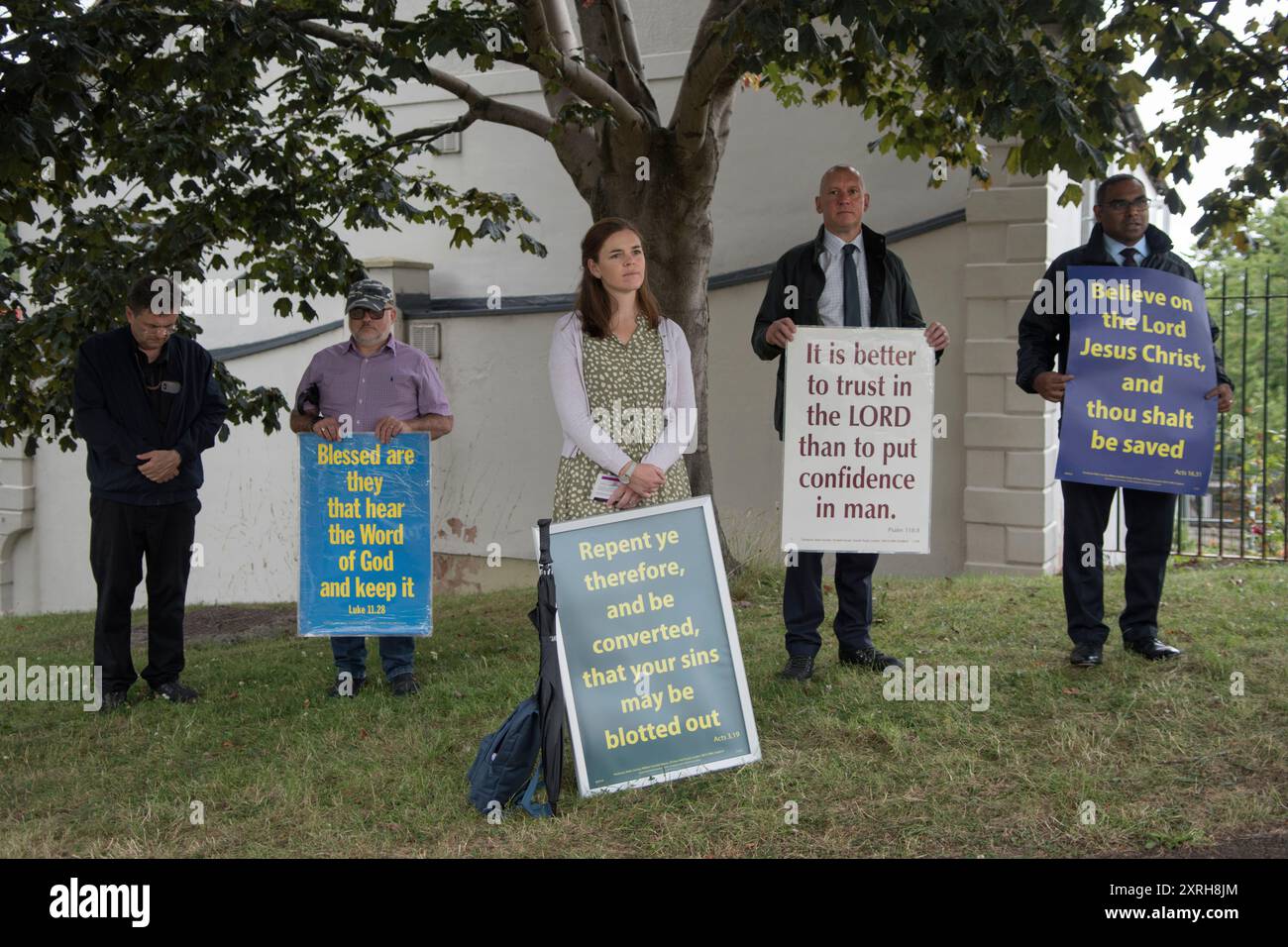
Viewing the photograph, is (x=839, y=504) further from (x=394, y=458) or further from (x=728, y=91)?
(x=728, y=91)

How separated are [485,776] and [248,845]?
2.73 feet

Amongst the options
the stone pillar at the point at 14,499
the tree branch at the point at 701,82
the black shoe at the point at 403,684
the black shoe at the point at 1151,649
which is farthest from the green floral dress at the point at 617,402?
the stone pillar at the point at 14,499

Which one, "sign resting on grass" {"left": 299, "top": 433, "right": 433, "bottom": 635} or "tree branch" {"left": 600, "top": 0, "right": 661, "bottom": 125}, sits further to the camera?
"tree branch" {"left": 600, "top": 0, "right": 661, "bottom": 125}

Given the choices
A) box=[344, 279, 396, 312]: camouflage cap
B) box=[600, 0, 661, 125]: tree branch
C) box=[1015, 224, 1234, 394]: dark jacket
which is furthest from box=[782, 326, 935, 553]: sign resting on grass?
box=[600, 0, 661, 125]: tree branch

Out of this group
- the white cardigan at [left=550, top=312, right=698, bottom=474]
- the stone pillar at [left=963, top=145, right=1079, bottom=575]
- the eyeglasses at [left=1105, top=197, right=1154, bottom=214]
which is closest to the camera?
the white cardigan at [left=550, top=312, right=698, bottom=474]

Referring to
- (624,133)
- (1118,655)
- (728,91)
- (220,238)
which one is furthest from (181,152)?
(1118,655)

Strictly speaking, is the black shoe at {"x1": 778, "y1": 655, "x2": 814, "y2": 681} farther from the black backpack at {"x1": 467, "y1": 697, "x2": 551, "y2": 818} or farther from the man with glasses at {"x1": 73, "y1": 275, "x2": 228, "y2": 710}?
the man with glasses at {"x1": 73, "y1": 275, "x2": 228, "y2": 710}

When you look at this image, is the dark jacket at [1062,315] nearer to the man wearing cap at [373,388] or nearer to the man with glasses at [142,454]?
the man wearing cap at [373,388]

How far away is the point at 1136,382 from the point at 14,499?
614 inches

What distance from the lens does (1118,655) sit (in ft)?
20.2

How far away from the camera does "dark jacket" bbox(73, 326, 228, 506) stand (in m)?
6.25

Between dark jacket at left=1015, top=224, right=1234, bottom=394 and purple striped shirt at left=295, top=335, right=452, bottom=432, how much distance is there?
108 inches

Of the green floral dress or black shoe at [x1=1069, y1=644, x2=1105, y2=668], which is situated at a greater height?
the green floral dress

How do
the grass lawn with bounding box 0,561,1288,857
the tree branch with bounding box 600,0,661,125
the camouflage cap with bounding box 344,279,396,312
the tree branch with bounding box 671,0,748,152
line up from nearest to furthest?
the grass lawn with bounding box 0,561,1288,857
the camouflage cap with bounding box 344,279,396,312
the tree branch with bounding box 671,0,748,152
the tree branch with bounding box 600,0,661,125
